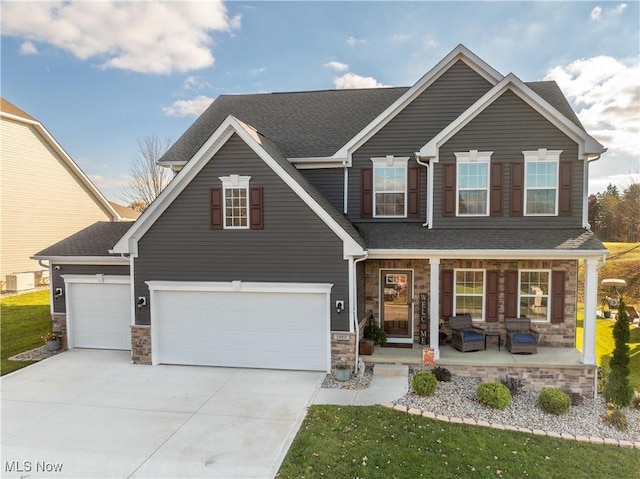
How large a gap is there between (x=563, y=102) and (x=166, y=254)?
13.3 meters

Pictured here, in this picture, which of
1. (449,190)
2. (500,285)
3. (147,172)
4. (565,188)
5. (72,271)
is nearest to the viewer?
(565,188)

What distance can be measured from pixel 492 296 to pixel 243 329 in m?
7.35

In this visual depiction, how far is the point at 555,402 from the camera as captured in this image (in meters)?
7.83

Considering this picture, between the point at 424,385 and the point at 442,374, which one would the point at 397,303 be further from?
the point at 424,385

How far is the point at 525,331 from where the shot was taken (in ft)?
35.6

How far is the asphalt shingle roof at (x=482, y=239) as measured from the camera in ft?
31.7

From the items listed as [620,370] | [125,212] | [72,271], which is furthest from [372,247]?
[125,212]

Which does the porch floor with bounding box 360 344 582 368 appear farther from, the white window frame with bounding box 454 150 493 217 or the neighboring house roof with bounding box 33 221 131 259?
the neighboring house roof with bounding box 33 221 131 259

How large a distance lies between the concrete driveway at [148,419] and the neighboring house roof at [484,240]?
417cm

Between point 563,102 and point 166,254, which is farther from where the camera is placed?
point 563,102

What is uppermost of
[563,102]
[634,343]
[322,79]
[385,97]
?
[322,79]

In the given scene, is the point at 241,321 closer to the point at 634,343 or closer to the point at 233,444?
the point at 233,444

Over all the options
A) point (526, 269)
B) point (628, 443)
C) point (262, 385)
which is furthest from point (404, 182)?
point (628, 443)

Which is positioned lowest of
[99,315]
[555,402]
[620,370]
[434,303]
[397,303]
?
[555,402]
